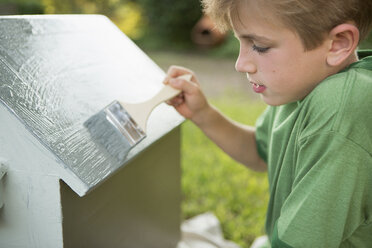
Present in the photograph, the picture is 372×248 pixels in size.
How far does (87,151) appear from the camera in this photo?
1.06 meters

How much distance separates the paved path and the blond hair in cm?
447

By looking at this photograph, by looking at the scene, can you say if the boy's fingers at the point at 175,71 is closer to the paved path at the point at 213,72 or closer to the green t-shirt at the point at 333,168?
the green t-shirt at the point at 333,168

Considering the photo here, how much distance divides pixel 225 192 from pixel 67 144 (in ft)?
5.68

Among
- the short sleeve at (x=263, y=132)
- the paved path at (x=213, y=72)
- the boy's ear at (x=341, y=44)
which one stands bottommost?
the paved path at (x=213, y=72)

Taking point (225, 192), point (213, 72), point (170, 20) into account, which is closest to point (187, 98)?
point (225, 192)

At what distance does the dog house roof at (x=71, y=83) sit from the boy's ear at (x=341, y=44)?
554 mm

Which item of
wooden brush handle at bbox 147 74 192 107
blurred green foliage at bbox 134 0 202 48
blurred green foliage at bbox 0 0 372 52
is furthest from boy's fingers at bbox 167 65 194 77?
blurred green foliage at bbox 134 0 202 48

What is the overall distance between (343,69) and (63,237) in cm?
86

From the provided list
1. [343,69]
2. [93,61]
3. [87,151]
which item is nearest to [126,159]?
[87,151]

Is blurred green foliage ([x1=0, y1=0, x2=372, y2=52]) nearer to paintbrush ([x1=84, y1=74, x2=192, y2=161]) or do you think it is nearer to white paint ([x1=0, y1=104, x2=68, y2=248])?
paintbrush ([x1=84, y1=74, x2=192, y2=161])

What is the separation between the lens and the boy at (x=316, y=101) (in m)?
0.98

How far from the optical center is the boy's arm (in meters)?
1.46

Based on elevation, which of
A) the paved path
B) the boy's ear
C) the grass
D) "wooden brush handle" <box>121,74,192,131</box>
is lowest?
the paved path

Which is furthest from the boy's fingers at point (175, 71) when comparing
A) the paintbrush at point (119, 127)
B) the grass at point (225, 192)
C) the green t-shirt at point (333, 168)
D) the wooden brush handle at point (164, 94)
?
the grass at point (225, 192)
